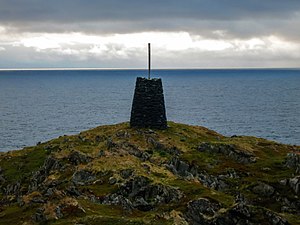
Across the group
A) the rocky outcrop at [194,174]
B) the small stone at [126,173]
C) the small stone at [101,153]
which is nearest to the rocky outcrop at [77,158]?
the small stone at [101,153]

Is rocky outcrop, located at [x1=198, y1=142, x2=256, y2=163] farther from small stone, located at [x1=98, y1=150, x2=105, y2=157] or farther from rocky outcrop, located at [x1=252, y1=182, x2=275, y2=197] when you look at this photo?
small stone, located at [x1=98, y1=150, x2=105, y2=157]

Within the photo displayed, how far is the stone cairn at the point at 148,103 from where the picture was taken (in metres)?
69.2

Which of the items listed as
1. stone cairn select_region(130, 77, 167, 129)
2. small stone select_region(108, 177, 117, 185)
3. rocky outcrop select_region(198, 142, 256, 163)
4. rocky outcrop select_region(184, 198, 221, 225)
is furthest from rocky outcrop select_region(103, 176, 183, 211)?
stone cairn select_region(130, 77, 167, 129)

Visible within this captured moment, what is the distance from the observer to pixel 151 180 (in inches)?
1976

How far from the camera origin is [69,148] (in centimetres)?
6769

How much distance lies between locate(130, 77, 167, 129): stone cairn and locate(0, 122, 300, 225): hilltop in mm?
1802

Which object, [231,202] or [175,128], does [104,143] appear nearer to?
[175,128]

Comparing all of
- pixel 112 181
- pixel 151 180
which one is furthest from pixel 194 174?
pixel 112 181

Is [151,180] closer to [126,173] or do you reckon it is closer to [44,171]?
[126,173]

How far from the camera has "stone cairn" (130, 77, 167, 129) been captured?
2724 inches

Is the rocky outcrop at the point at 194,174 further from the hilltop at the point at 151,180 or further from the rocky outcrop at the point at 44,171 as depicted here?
the rocky outcrop at the point at 44,171

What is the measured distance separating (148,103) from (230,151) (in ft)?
47.7

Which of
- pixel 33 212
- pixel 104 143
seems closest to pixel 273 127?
pixel 104 143

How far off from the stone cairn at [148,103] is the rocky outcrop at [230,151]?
362 inches
